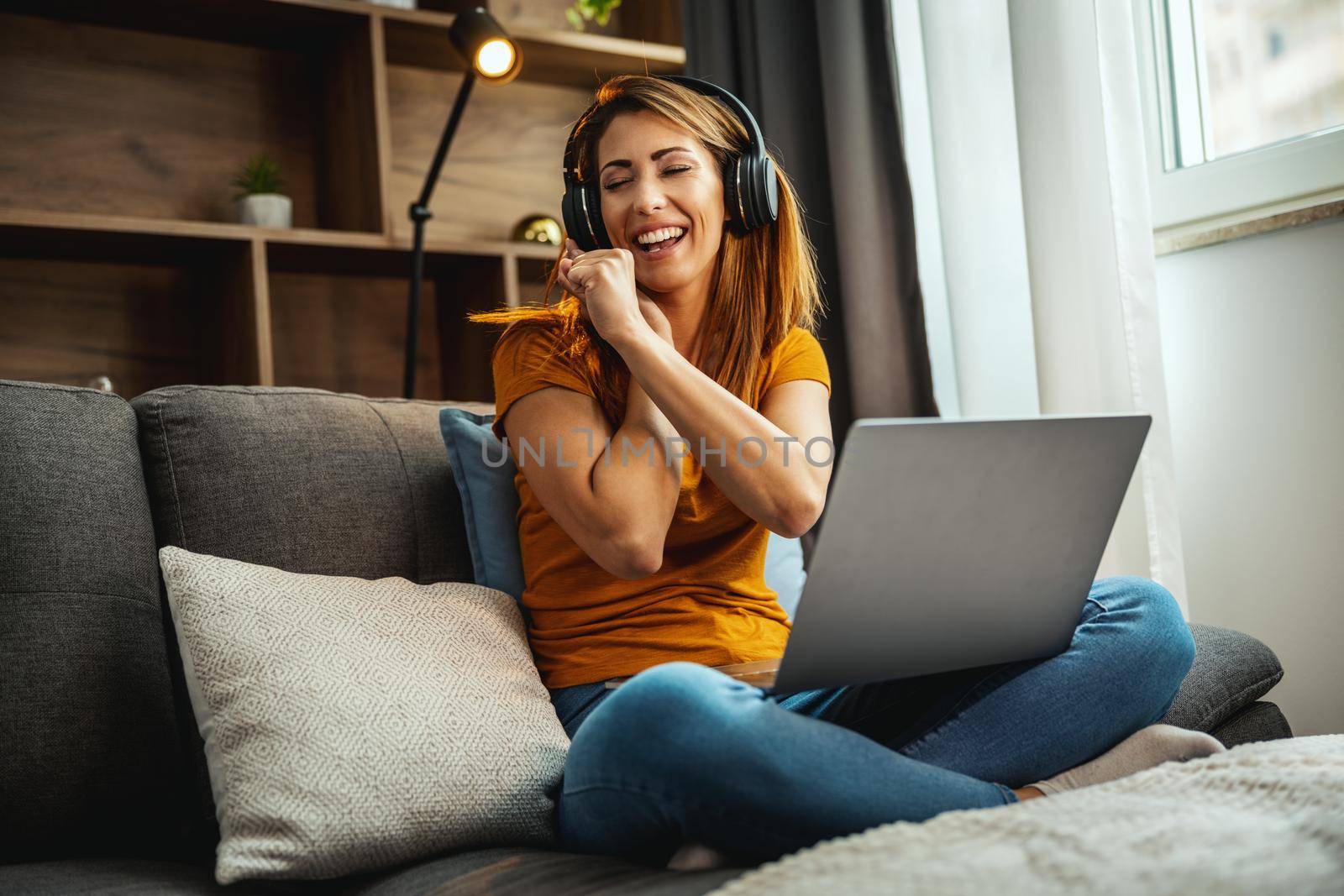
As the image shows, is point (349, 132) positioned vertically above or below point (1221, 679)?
above

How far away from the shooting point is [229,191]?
2.22 meters

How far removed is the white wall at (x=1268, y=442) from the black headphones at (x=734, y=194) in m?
0.77

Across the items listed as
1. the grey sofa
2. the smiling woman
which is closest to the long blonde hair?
the smiling woman

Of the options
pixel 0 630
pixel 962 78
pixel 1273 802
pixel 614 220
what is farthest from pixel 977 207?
pixel 0 630

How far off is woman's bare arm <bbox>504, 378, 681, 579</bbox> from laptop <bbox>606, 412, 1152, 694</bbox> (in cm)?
21

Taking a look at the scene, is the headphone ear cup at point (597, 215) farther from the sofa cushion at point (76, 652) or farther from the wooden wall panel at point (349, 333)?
the wooden wall panel at point (349, 333)

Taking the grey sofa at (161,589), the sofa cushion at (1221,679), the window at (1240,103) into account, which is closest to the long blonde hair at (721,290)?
the grey sofa at (161,589)

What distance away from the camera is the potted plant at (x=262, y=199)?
207 cm

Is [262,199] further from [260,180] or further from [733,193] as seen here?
[733,193]

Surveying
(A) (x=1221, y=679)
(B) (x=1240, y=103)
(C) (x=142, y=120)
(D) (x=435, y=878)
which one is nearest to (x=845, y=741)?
(D) (x=435, y=878)

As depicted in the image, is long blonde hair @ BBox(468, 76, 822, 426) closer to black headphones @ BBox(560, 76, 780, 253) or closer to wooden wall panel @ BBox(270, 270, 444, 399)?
black headphones @ BBox(560, 76, 780, 253)

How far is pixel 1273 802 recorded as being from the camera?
84 centimetres

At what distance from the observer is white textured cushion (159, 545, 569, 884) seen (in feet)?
3.07

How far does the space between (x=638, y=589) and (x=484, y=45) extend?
1092 mm
